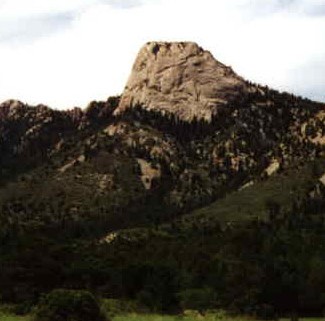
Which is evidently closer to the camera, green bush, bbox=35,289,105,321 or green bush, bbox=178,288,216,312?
green bush, bbox=35,289,105,321

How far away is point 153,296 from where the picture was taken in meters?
73.2

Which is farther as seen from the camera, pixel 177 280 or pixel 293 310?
pixel 177 280

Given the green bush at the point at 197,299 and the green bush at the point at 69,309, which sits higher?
the green bush at the point at 69,309

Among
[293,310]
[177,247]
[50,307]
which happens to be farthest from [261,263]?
[50,307]

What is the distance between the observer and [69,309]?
41562 mm

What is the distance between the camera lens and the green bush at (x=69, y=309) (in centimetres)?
4122

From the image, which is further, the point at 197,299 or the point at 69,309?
the point at 197,299

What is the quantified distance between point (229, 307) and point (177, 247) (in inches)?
2367

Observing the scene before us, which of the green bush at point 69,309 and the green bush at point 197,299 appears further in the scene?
the green bush at point 197,299

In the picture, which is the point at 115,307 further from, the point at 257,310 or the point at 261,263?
the point at 261,263

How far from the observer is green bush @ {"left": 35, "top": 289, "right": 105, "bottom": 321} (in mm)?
41219

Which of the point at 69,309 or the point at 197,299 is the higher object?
the point at 69,309

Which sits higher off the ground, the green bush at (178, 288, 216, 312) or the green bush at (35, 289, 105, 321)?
the green bush at (35, 289, 105, 321)

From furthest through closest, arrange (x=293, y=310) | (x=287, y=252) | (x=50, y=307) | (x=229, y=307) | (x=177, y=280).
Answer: (x=287, y=252) → (x=177, y=280) → (x=293, y=310) → (x=229, y=307) → (x=50, y=307)
